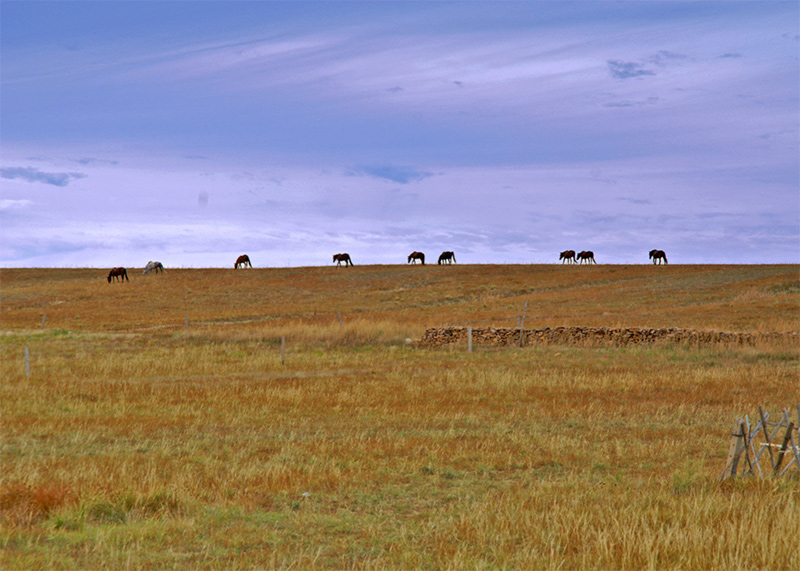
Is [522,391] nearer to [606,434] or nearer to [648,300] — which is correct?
[606,434]

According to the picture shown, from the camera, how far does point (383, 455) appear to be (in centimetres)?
1209

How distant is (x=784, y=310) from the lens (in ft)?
131

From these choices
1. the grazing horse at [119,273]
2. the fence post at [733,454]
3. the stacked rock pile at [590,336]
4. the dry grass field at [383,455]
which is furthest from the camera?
the grazing horse at [119,273]


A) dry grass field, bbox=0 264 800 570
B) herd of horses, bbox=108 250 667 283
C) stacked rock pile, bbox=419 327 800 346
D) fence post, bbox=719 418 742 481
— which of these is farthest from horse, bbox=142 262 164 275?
fence post, bbox=719 418 742 481

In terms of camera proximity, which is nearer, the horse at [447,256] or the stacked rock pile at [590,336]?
the stacked rock pile at [590,336]

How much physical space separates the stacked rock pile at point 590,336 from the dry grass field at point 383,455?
36.1 inches

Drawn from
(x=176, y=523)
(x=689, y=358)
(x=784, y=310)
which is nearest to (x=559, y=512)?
(x=176, y=523)

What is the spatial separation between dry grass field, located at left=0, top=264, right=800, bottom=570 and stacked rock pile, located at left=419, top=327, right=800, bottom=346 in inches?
36.1

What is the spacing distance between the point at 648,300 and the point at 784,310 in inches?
493

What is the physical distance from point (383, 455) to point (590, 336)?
21950 mm

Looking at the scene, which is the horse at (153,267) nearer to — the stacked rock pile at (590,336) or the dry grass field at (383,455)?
the dry grass field at (383,455)

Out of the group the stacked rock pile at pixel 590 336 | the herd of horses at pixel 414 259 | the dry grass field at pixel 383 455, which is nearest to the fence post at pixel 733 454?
the dry grass field at pixel 383 455

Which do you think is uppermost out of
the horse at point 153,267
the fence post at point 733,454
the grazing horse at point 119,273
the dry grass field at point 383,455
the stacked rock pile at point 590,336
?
the horse at point 153,267

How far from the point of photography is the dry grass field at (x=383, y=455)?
7.43 m
